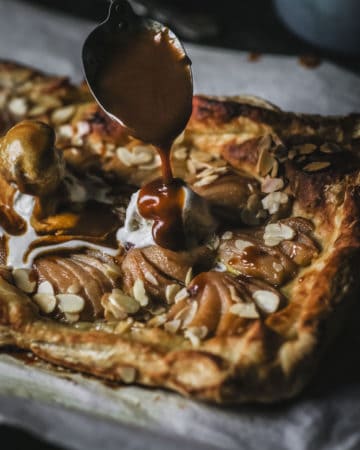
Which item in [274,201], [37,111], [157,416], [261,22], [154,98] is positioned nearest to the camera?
[157,416]

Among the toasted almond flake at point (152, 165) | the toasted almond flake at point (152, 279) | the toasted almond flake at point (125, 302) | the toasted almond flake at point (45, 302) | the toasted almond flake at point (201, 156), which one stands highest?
the toasted almond flake at point (201, 156)

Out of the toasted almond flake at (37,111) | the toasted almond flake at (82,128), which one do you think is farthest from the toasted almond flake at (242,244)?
the toasted almond flake at (37,111)

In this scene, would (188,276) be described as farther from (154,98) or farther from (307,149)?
(307,149)

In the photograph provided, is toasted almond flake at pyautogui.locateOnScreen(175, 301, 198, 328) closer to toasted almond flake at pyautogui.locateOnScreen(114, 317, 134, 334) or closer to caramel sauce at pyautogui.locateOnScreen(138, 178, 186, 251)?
toasted almond flake at pyautogui.locateOnScreen(114, 317, 134, 334)

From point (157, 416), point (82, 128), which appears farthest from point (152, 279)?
point (82, 128)

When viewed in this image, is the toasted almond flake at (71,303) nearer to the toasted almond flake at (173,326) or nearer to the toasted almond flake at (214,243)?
the toasted almond flake at (173,326)

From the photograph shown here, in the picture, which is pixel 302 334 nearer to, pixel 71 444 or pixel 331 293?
pixel 331 293

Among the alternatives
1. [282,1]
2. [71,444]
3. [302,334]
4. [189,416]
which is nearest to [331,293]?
[302,334]
